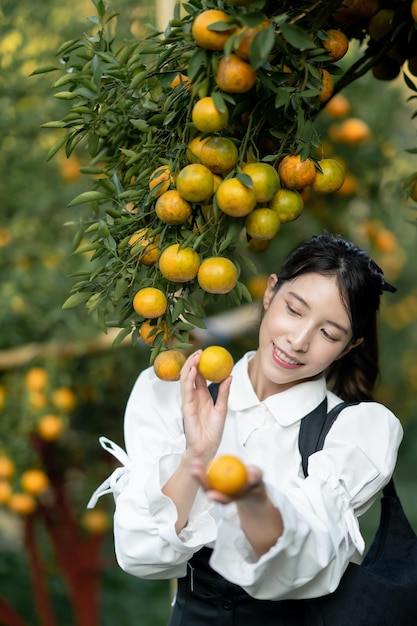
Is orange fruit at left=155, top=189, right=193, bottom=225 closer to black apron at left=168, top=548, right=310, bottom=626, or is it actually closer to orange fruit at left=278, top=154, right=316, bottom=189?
orange fruit at left=278, top=154, right=316, bottom=189

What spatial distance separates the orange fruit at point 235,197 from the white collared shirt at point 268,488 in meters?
0.37

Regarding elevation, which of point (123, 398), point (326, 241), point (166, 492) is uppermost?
point (326, 241)

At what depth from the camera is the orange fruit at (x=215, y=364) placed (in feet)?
3.65

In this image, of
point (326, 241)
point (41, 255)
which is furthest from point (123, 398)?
point (326, 241)

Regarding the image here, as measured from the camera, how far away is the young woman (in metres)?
1.04

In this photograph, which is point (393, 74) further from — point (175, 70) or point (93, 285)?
point (93, 285)

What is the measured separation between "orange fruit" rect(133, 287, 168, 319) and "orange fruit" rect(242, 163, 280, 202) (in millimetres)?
206

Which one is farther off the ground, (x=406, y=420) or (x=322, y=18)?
(x=322, y=18)

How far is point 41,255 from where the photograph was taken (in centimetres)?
254

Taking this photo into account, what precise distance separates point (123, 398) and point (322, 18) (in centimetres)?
184

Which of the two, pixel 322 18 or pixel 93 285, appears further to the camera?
pixel 93 285

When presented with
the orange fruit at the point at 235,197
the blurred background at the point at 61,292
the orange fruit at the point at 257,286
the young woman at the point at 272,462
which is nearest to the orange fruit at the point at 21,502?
the blurred background at the point at 61,292

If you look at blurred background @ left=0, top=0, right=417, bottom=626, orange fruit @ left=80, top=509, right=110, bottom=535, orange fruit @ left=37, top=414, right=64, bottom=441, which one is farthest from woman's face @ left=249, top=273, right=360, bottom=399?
orange fruit @ left=80, top=509, right=110, bottom=535

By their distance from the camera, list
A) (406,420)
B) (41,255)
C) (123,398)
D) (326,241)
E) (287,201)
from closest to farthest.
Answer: (287,201), (326,241), (41,255), (123,398), (406,420)
